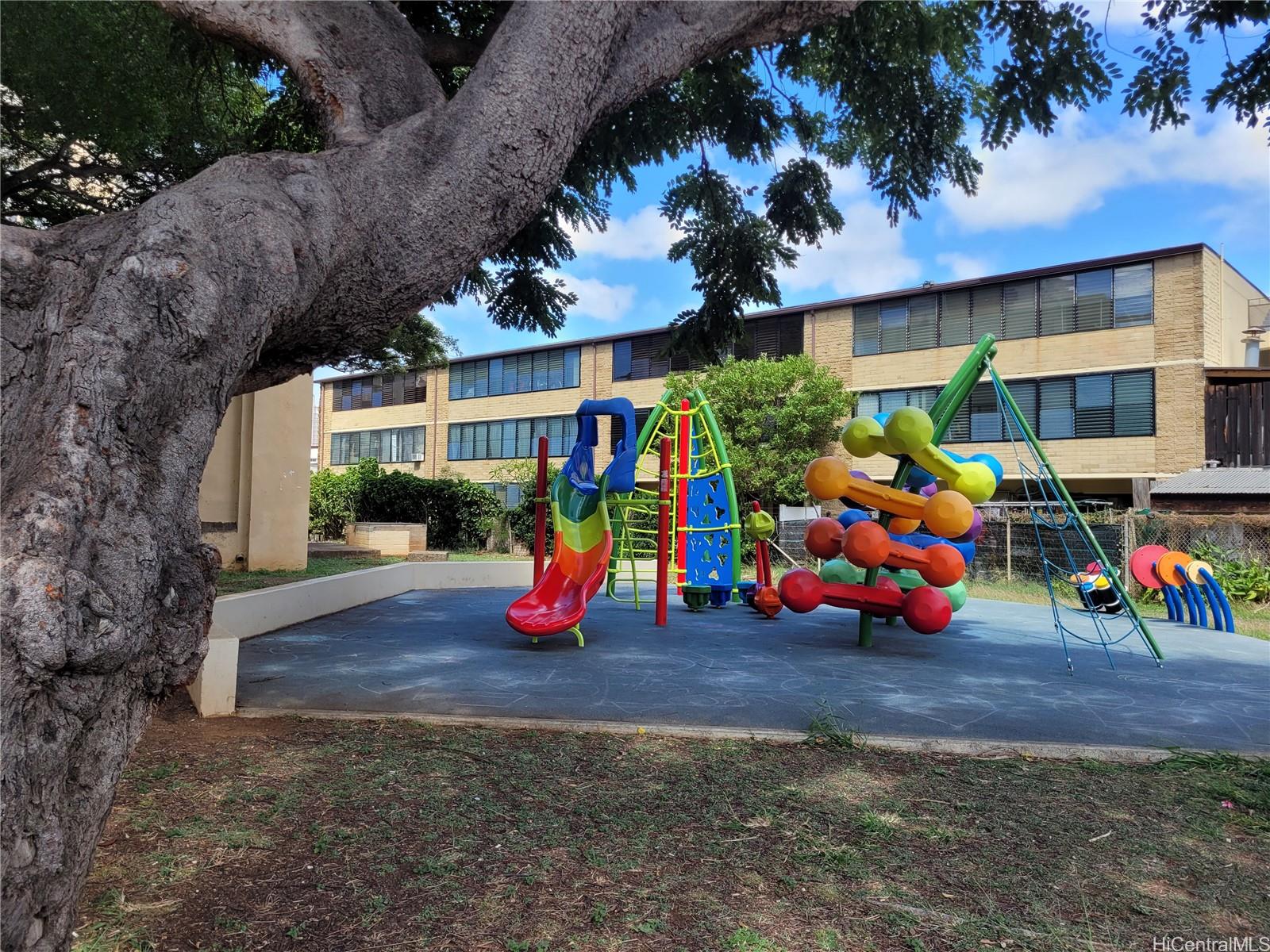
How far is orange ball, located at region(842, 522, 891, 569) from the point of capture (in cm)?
790

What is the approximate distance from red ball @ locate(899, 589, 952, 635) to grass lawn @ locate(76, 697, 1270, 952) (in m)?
3.76

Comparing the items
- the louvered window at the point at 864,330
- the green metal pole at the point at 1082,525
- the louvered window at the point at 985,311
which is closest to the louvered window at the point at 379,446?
the louvered window at the point at 864,330

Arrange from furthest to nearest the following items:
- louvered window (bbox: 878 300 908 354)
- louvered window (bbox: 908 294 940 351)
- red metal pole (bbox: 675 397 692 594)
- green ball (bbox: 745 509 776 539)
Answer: louvered window (bbox: 878 300 908 354) < louvered window (bbox: 908 294 940 351) < green ball (bbox: 745 509 776 539) < red metal pole (bbox: 675 397 692 594)

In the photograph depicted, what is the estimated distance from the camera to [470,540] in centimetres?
2262

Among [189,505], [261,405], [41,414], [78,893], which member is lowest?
[78,893]

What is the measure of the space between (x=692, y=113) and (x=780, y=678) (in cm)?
553

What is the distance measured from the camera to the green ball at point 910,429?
7848mm

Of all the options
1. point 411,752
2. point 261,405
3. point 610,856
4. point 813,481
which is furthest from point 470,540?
point 610,856

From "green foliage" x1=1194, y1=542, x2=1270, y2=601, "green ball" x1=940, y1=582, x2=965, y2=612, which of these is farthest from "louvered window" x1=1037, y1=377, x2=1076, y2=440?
"green ball" x1=940, y1=582, x2=965, y2=612

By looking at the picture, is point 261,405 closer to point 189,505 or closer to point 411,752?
point 411,752

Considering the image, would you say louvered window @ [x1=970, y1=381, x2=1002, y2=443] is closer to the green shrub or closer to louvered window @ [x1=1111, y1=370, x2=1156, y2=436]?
louvered window @ [x1=1111, y1=370, x2=1156, y2=436]

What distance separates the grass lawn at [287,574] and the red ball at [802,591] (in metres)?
6.07

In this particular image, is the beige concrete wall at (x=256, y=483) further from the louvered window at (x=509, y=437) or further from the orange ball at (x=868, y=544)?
the louvered window at (x=509, y=437)

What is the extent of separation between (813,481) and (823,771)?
4.55 metres
